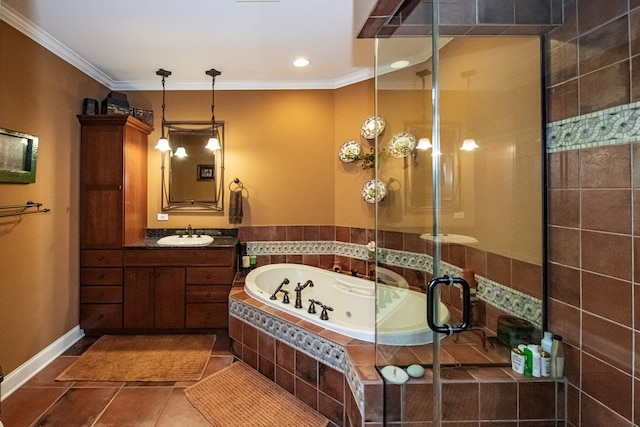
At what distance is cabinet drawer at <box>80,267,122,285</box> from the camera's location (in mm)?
2965

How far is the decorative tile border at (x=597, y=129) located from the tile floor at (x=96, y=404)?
8.02ft

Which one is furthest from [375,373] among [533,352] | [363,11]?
[363,11]

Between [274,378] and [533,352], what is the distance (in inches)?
63.5

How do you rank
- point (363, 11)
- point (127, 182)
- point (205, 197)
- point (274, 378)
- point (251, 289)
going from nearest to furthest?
point (363, 11) → point (274, 378) → point (251, 289) → point (127, 182) → point (205, 197)

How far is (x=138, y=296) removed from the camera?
2980 mm

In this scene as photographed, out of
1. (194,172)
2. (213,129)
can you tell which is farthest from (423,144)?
(194,172)

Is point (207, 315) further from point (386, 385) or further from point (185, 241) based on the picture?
point (386, 385)

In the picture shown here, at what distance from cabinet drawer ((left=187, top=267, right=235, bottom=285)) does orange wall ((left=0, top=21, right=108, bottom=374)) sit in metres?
1.04

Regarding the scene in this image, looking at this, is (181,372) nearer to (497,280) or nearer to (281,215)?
(281,215)

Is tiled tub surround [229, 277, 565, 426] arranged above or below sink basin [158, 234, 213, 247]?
below

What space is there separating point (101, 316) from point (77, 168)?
4.55 ft

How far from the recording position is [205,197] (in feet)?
11.6

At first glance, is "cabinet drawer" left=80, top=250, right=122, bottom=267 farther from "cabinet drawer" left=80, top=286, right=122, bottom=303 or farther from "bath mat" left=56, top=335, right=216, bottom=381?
"bath mat" left=56, top=335, right=216, bottom=381

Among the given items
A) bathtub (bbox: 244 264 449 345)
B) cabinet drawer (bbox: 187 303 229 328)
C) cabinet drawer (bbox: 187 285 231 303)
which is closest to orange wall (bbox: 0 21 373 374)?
bathtub (bbox: 244 264 449 345)
